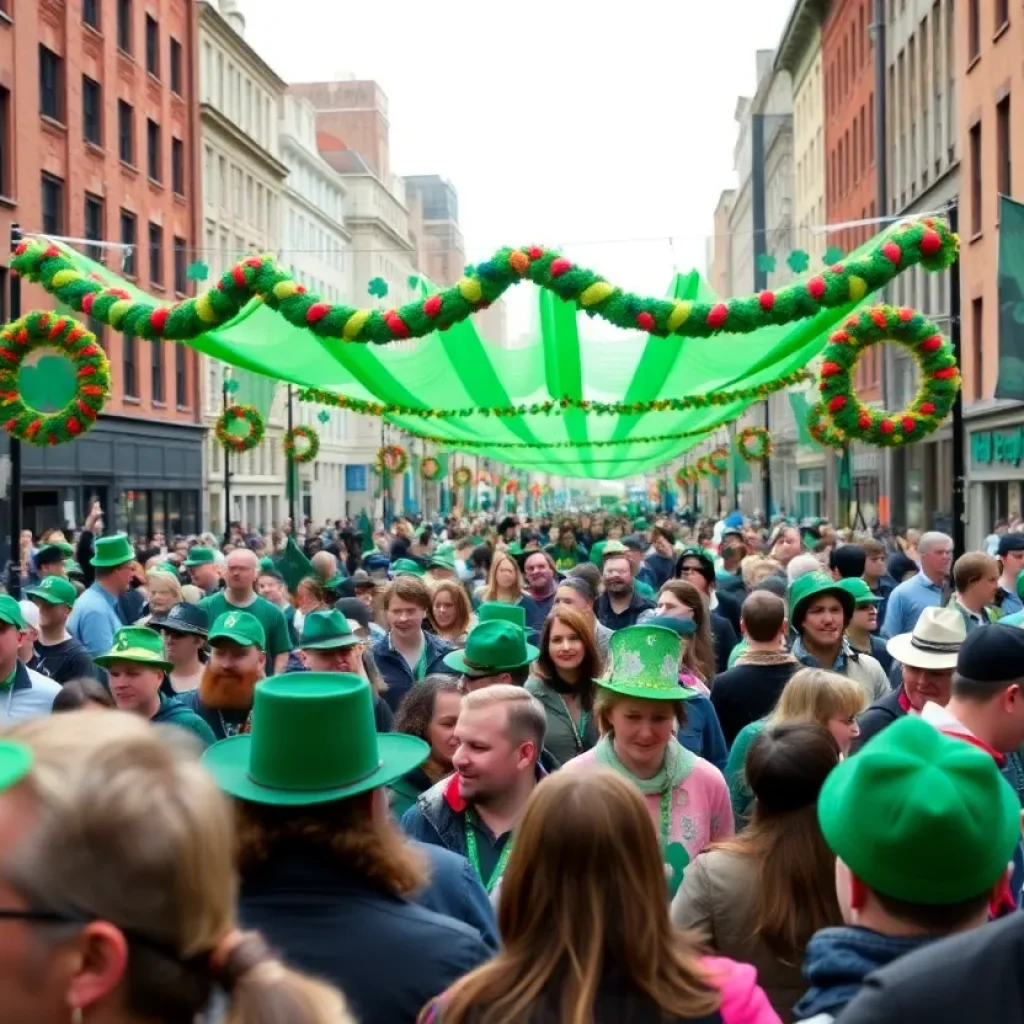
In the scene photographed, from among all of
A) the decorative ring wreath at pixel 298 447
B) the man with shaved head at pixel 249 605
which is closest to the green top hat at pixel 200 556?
the man with shaved head at pixel 249 605

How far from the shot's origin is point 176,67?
4225 cm

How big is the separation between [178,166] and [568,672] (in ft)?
125

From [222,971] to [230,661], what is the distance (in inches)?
205

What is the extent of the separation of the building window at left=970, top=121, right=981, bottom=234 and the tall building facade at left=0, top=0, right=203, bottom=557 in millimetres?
Result: 15773

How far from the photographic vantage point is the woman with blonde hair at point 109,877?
72.8 inches

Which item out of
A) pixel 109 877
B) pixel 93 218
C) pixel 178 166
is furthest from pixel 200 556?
pixel 178 166

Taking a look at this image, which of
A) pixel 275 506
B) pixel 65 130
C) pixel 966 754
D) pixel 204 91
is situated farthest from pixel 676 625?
pixel 275 506

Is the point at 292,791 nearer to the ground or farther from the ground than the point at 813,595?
nearer to the ground

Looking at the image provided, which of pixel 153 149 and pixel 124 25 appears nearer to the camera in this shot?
pixel 124 25

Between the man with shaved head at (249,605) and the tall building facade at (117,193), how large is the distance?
18.1 metres

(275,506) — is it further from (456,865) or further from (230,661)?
(456,865)

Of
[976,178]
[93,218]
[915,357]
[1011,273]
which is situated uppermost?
[93,218]

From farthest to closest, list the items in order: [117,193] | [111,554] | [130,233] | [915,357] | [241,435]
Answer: [130,233]
[117,193]
[241,435]
[915,357]
[111,554]

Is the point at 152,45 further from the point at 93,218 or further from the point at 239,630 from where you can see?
the point at 239,630
